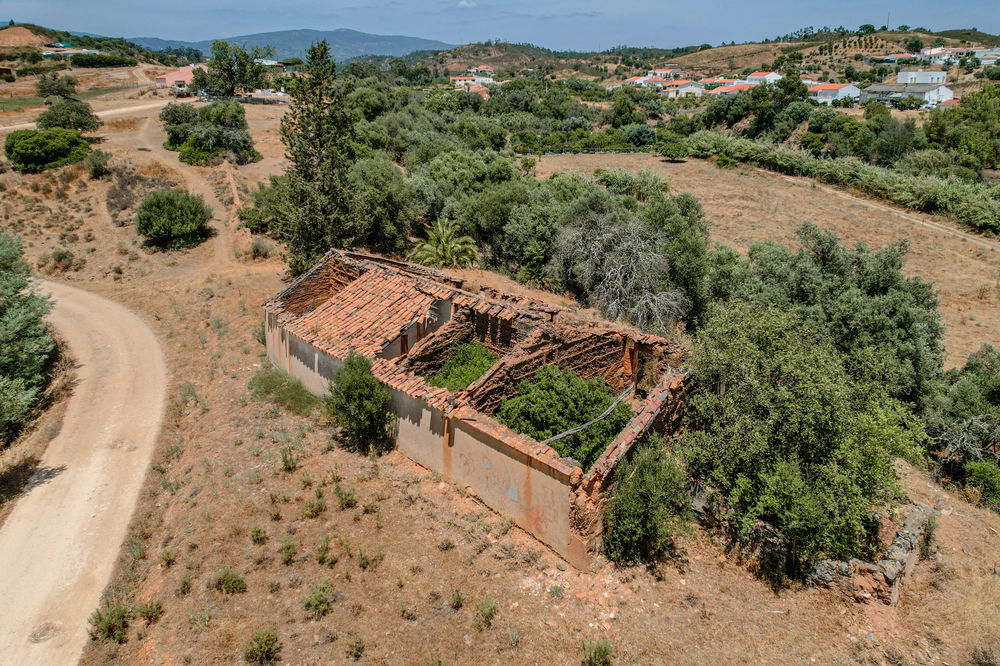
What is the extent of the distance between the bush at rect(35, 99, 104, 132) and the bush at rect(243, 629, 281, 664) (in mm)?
48613

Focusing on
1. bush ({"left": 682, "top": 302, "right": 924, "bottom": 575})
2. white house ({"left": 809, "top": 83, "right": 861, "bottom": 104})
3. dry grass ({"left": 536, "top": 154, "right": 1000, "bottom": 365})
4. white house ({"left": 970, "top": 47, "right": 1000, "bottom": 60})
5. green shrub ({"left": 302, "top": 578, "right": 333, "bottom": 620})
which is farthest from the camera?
white house ({"left": 970, "top": 47, "right": 1000, "bottom": 60})

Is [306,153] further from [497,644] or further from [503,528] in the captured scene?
[497,644]

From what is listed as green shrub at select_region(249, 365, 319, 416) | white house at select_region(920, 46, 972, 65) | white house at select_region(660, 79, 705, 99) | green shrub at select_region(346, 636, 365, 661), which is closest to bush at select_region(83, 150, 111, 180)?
green shrub at select_region(249, 365, 319, 416)

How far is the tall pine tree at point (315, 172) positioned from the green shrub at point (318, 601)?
56.0 ft

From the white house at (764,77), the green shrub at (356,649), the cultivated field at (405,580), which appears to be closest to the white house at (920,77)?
the white house at (764,77)

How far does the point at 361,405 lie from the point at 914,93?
118 m

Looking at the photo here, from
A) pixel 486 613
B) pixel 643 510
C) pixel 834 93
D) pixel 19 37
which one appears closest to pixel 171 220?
pixel 486 613

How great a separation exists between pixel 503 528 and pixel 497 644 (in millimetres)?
2495

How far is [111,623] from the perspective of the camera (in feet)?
30.1

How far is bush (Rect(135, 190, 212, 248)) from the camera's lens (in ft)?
93.7

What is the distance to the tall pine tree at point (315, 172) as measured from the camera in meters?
23.8

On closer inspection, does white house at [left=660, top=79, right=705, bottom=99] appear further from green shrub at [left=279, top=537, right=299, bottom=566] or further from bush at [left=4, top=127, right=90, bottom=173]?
green shrub at [left=279, top=537, right=299, bottom=566]

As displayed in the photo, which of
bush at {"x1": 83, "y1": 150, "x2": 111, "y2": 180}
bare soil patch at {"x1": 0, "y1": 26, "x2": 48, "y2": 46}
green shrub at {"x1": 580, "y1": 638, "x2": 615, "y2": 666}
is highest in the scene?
bare soil patch at {"x1": 0, "y1": 26, "x2": 48, "y2": 46}

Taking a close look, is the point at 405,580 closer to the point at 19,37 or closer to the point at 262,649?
the point at 262,649
